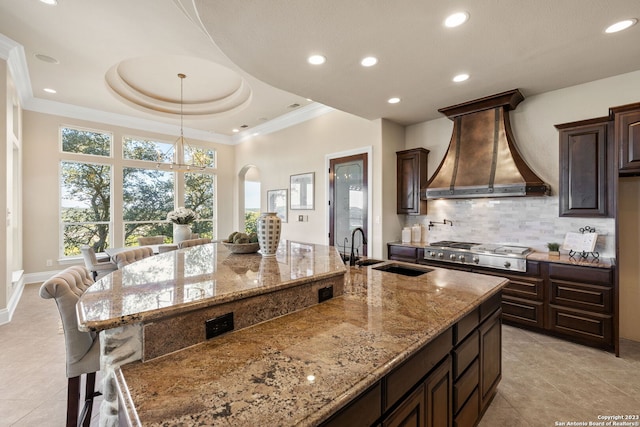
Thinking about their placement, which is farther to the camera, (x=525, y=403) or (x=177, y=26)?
(x=177, y=26)

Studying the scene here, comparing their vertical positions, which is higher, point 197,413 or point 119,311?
point 119,311

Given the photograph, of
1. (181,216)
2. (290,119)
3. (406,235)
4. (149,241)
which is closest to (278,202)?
(290,119)

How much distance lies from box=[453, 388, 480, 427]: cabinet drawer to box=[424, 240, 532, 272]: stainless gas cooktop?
1922 millimetres

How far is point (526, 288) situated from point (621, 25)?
8.06 feet

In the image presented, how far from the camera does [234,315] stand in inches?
49.2

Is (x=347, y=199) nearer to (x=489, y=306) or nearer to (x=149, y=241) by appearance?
(x=489, y=306)

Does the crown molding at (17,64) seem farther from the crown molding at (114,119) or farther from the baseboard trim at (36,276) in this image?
the baseboard trim at (36,276)

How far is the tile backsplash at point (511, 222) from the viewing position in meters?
3.20

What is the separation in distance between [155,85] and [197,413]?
5.62 metres

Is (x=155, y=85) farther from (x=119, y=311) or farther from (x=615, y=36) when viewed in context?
(x=615, y=36)

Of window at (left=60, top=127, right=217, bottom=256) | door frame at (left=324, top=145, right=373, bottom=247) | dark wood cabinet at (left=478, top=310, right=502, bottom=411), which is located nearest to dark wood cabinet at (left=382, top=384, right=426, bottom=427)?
dark wood cabinet at (left=478, top=310, right=502, bottom=411)

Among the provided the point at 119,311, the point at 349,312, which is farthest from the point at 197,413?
the point at 349,312

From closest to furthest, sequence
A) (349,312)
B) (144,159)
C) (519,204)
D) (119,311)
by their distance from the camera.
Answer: (119,311) < (349,312) < (519,204) < (144,159)

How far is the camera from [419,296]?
171cm
